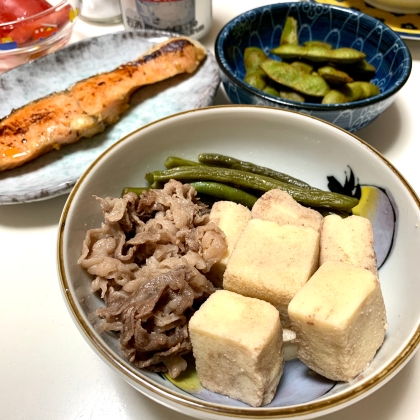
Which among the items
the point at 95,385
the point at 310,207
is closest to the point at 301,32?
the point at 310,207

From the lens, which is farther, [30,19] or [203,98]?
[30,19]

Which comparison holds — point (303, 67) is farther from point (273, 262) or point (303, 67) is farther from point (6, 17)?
point (6, 17)

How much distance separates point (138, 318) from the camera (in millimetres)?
1246

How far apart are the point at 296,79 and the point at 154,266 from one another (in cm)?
131

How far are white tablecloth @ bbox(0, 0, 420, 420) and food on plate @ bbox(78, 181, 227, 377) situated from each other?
0.79ft

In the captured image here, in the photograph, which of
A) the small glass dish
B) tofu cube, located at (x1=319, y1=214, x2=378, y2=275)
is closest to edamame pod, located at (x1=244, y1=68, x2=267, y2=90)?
tofu cube, located at (x1=319, y1=214, x2=378, y2=275)

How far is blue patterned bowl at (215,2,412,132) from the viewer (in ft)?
6.33

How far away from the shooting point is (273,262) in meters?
1.35

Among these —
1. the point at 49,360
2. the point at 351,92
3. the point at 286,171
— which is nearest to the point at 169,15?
the point at 351,92

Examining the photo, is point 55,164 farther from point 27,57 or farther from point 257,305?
point 257,305

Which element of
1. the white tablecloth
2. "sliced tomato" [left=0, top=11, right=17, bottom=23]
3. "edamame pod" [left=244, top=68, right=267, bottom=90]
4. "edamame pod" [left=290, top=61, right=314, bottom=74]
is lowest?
the white tablecloth

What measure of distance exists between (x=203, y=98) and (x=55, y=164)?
0.85m

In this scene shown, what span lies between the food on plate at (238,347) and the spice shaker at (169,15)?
2.03 m

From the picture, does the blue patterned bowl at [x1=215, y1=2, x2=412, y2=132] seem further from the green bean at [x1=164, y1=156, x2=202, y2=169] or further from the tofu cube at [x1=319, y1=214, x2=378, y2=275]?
the tofu cube at [x1=319, y1=214, x2=378, y2=275]
